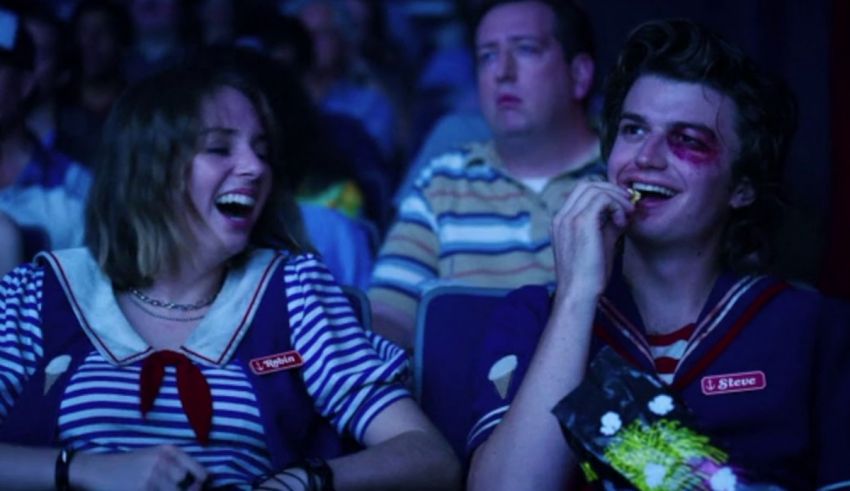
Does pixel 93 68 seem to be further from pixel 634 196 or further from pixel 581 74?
pixel 634 196

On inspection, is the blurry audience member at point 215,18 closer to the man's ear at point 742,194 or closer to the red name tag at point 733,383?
the man's ear at point 742,194

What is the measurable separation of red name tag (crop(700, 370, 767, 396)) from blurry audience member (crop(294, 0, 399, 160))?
334 centimetres

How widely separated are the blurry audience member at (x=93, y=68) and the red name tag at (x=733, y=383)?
2931mm

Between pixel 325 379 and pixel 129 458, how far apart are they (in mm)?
411

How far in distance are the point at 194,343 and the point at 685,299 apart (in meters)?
0.92

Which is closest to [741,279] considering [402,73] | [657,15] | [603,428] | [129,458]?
[603,428]

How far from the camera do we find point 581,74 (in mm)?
3781

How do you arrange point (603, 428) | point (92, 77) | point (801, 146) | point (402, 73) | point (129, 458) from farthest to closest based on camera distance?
point (402, 73) < point (92, 77) < point (801, 146) < point (129, 458) < point (603, 428)

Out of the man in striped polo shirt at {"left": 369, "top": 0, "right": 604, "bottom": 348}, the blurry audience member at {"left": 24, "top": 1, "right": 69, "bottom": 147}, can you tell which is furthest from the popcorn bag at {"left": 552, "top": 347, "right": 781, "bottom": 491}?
the blurry audience member at {"left": 24, "top": 1, "right": 69, "bottom": 147}

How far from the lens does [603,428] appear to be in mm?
1884

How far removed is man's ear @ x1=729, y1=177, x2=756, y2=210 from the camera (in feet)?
8.00

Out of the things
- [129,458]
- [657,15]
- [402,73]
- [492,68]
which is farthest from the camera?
[402,73]

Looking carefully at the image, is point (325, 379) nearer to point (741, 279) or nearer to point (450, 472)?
point (450, 472)

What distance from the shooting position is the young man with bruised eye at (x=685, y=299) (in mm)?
2154
